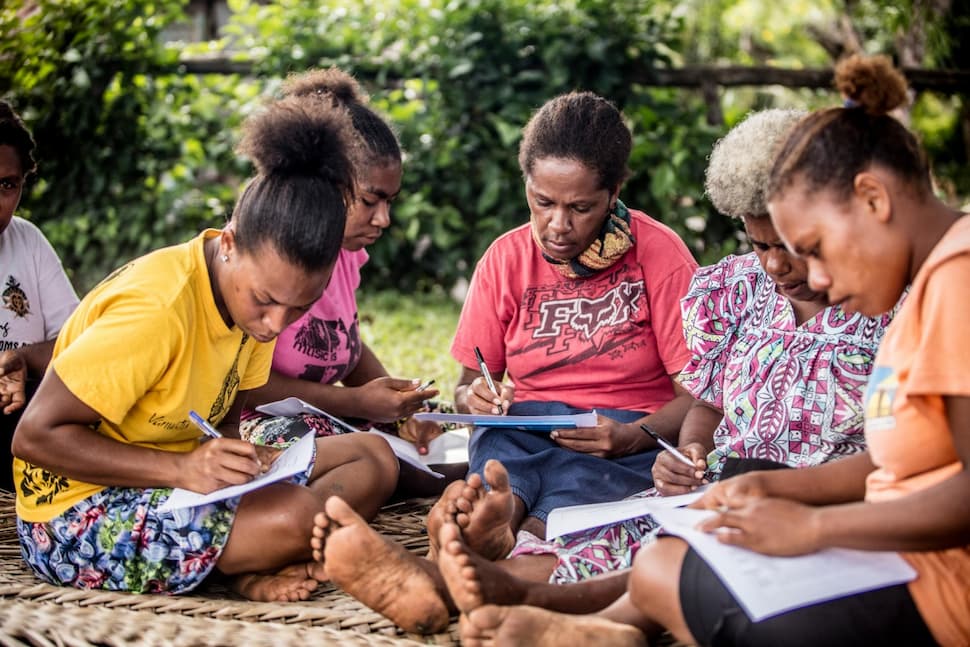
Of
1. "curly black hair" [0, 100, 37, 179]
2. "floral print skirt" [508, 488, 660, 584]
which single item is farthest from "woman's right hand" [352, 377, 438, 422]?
"curly black hair" [0, 100, 37, 179]

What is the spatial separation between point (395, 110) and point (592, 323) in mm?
4258

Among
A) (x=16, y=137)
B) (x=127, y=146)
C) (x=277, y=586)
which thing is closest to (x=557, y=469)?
(x=277, y=586)

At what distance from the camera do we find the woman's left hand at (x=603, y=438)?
2.96 metres

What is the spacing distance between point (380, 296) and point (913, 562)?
5.69 meters

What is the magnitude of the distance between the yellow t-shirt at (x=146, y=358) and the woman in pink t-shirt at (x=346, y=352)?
0.53 m

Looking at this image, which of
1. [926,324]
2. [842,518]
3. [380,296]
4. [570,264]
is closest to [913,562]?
[842,518]

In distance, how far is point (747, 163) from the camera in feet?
8.51

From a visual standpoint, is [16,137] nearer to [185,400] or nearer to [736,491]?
[185,400]

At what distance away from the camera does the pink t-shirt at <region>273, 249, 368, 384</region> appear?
3.50m

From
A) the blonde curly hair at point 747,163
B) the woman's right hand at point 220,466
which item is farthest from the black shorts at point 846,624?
the woman's right hand at point 220,466

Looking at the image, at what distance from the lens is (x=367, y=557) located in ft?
7.50

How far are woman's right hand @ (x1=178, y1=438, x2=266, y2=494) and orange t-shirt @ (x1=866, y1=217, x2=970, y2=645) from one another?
137 cm

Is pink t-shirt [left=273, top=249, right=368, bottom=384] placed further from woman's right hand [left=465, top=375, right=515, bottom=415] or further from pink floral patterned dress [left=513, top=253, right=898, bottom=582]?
pink floral patterned dress [left=513, top=253, right=898, bottom=582]

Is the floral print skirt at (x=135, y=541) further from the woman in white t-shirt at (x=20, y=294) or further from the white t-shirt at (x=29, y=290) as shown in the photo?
the white t-shirt at (x=29, y=290)
